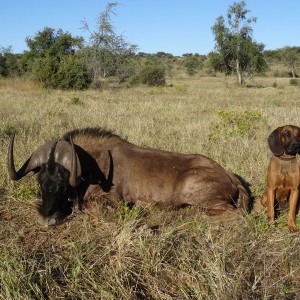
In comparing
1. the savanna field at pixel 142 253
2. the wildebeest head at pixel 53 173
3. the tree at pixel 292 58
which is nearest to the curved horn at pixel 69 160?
the wildebeest head at pixel 53 173

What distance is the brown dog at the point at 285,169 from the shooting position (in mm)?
4395

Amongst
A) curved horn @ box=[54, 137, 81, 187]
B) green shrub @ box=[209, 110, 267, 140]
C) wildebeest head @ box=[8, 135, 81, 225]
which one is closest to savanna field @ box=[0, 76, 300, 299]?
wildebeest head @ box=[8, 135, 81, 225]

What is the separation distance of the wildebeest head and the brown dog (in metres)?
2.10

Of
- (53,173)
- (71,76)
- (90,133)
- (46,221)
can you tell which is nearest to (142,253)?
(46,221)

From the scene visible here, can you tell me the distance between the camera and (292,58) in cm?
5753

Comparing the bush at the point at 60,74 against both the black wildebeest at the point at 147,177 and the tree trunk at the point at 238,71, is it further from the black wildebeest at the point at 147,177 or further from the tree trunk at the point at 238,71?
the black wildebeest at the point at 147,177

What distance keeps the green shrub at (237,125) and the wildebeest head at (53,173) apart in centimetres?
443

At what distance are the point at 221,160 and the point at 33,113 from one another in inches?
272

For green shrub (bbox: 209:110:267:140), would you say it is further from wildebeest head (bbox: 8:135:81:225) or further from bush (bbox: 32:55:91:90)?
bush (bbox: 32:55:91:90)

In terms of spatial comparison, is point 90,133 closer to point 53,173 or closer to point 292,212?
point 53,173

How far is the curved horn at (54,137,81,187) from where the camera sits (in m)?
4.21

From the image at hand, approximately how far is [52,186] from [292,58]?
58.6 metres

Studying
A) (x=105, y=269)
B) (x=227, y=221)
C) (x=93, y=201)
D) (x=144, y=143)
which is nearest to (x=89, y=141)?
(x=93, y=201)

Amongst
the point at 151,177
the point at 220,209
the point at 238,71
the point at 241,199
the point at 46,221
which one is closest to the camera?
the point at 46,221
